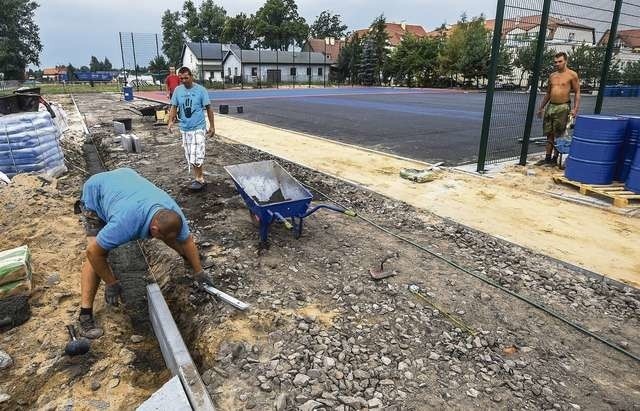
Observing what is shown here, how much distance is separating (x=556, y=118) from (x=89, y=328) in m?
8.07

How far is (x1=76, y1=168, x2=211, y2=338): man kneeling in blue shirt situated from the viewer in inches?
114

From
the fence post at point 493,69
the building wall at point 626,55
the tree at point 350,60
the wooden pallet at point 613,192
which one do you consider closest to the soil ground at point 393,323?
the wooden pallet at point 613,192

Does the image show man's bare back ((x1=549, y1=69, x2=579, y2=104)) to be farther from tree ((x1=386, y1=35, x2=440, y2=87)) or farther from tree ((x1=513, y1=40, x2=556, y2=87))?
tree ((x1=386, y1=35, x2=440, y2=87))

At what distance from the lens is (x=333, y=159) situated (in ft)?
28.7

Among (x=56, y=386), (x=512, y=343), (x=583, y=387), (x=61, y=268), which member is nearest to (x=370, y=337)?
(x=512, y=343)

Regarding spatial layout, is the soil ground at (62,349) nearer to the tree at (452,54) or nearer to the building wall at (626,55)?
the building wall at (626,55)

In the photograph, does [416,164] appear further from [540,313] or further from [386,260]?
[540,313]

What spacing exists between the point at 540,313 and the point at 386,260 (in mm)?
1487

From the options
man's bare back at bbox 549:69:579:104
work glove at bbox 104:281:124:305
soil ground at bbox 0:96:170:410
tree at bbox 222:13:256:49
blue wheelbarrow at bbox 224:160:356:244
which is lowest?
soil ground at bbox 0:96:170:410

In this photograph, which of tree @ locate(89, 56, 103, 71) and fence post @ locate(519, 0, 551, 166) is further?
tree @ locate(89, 56, 103, 71)

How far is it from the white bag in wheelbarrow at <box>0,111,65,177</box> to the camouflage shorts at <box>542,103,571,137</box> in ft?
29.7

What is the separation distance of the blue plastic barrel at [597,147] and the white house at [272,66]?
144 ft

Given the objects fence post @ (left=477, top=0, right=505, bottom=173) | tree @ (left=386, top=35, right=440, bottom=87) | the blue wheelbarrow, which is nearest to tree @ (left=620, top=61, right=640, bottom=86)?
fence post @ (left=477, top=0, right=505, bottom=173)

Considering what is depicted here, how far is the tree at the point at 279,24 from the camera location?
209 ft
